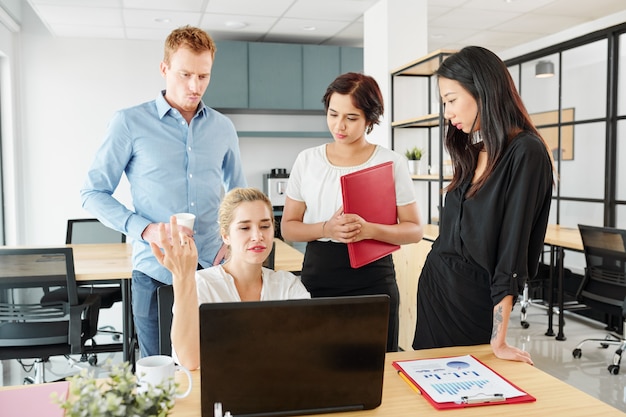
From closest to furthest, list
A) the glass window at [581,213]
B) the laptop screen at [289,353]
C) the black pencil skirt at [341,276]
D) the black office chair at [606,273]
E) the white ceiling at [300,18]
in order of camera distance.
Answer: the laptop screen at [289,353]
the black pencil skirt at [341,276]
the black office chair at [606,273]
the white ceiling at [300,18]
the glass window at [581,213]

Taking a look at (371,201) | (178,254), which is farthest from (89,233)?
(178,254)

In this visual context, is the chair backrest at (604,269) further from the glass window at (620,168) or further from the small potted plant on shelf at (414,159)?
the small potted plant on shelf at (414,159)

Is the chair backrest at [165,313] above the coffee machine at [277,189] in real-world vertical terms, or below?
below

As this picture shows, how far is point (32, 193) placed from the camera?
5.93 metres

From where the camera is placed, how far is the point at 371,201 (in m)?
1.86

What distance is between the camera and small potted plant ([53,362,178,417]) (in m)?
0.69

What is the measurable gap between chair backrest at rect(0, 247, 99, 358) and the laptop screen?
190cm

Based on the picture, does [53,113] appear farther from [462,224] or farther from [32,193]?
[462,224]

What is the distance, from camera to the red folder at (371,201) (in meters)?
1.79

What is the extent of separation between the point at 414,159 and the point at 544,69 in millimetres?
1894

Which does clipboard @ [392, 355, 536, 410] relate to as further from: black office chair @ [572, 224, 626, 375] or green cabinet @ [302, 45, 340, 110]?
green cabinet @ [302, 45, 340, 110]

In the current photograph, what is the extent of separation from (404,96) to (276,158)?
2.21 meters

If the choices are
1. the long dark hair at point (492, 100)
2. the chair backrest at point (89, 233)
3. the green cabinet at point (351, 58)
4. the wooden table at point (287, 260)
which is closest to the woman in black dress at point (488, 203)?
the long dark hair at point (492, 100)

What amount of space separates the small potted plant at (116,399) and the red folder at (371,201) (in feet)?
3.57
